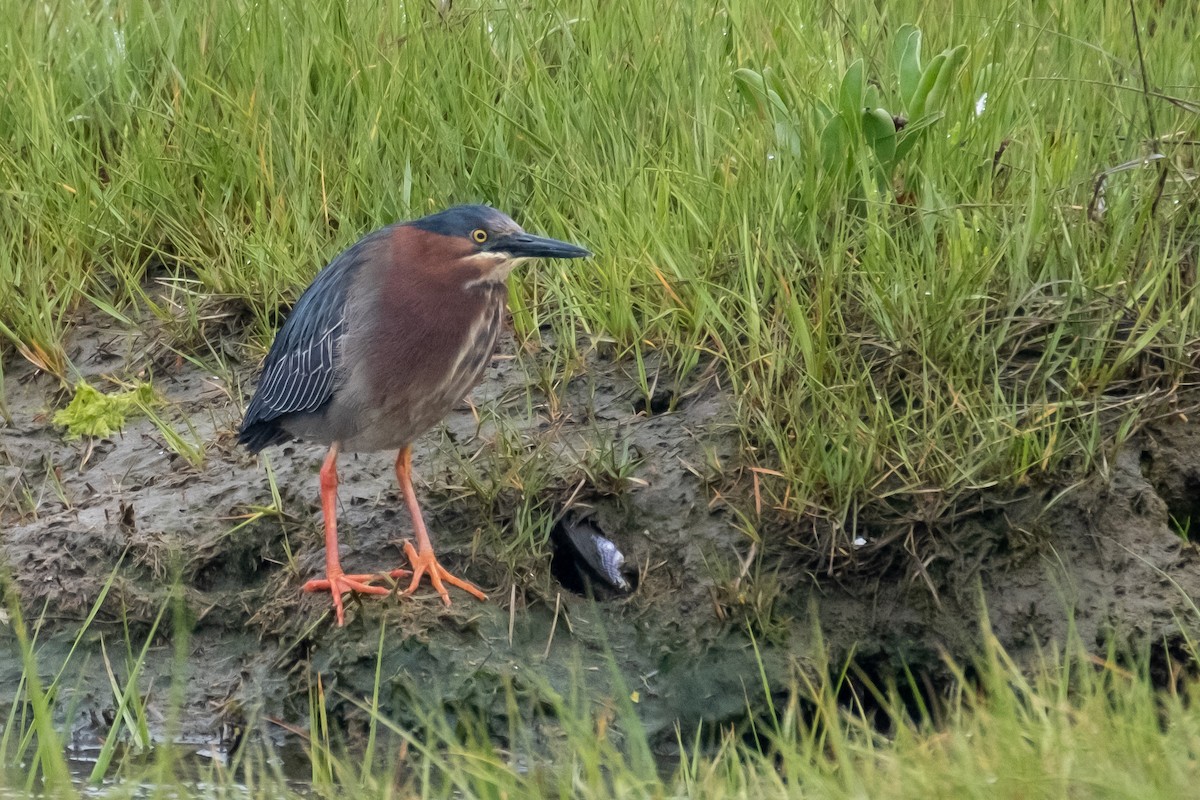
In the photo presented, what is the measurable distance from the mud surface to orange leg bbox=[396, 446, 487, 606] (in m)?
0.05

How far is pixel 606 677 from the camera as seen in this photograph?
3760mm

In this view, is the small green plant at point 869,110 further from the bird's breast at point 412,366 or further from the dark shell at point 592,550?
the dark shell at point 592,550

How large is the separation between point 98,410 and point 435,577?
1.43 metres

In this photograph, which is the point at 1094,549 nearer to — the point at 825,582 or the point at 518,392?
the point at 825,582

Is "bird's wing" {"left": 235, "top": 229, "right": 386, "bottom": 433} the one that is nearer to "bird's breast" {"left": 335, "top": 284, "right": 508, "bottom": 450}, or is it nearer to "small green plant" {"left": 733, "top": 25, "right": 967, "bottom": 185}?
"bird's breast" {"left": 335, "top": 284, "right": 508, "bottom": 450}

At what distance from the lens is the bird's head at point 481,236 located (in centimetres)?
381

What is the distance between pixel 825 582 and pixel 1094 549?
0.70m

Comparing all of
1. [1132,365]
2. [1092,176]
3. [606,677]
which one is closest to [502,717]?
[606,677]

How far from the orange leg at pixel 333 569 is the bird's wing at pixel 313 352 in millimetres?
178

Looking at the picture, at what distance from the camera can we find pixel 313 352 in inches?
154

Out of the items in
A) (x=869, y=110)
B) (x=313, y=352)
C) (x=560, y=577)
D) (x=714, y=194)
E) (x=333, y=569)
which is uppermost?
(x=869, y=110)

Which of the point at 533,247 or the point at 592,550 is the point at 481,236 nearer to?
the point at 533,247

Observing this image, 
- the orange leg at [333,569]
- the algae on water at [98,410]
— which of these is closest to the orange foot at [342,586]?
the orange leg at [333,569]

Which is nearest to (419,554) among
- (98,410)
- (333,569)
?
(333,569)
